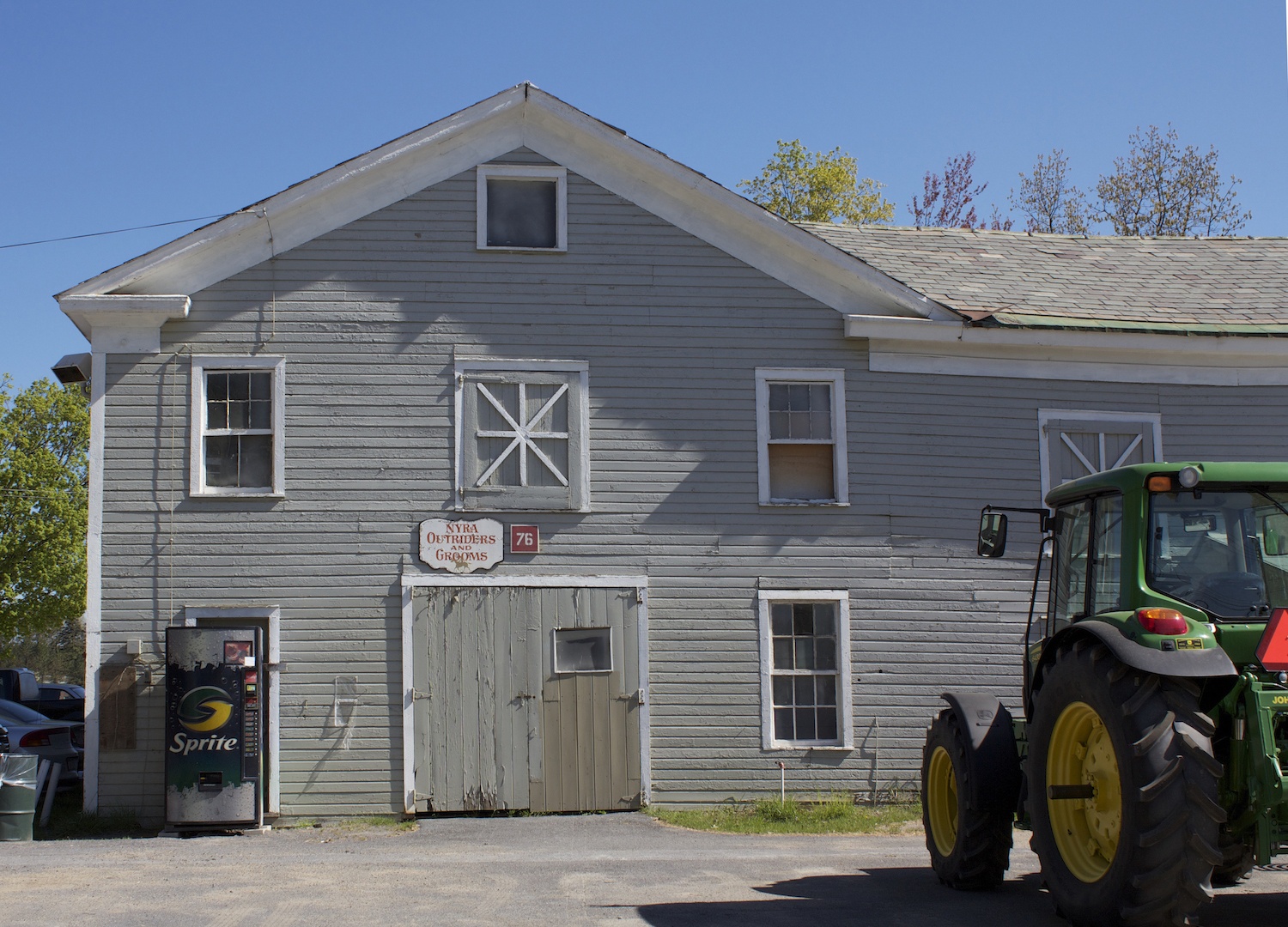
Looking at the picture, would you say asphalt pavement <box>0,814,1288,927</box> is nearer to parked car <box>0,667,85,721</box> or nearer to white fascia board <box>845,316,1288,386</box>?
white fascia board <box>845,316,1288,386</box>

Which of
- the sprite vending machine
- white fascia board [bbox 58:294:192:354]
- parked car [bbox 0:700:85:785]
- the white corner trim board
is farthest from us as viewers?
parked car [bbox 0:700:85:785]

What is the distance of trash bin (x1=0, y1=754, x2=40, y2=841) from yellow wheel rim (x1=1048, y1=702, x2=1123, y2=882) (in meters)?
9.05

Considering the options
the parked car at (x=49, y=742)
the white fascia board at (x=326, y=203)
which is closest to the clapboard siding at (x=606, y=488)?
the white fascia board at (x=326, y=203)

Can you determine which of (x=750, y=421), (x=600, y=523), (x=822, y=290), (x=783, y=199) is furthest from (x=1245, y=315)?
(x=783, y=199)

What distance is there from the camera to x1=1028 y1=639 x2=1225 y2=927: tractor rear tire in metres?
5.02

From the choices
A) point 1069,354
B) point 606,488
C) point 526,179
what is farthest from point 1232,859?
point 526,179

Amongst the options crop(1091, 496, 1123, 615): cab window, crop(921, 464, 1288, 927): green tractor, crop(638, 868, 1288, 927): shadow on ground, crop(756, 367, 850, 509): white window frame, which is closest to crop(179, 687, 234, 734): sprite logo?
crop(638, 868, 1288, 927): shadow on ground

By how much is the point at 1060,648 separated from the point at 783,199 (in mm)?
26970

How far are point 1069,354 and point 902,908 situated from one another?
27.0ft

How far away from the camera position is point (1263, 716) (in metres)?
5.24

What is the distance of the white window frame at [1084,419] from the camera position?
13.1 metres

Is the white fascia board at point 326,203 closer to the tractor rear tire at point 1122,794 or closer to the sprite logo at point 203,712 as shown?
the sprite logo at point 203,712

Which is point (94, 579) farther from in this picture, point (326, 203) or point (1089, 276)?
point (1089, 276)

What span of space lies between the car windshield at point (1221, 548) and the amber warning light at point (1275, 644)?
31 cm
